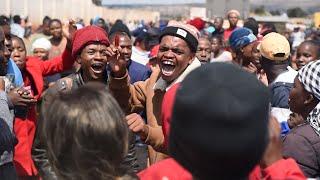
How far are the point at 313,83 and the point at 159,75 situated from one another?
1.30 m

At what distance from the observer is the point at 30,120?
5.13 meters

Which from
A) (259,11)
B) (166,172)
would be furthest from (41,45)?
(259,11)

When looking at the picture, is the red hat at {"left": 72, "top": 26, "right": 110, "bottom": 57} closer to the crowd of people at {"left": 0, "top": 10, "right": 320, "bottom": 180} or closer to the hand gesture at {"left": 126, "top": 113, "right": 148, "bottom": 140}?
the crowd of people at {"left": 0, "top": 10, "right": 320, "bottom": 180}

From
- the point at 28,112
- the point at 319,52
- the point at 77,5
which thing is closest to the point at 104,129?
the point at 28,112

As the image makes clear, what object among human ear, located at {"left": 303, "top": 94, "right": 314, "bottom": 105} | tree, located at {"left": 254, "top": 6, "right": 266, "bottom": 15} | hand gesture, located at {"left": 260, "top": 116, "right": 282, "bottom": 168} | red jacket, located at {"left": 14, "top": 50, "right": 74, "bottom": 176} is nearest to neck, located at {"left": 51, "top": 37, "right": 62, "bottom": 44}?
red jacket, located at {"left": 14, "top": 50, "right": 74, "bottom": 176}

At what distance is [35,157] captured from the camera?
371cm

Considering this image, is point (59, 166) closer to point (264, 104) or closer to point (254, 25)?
point (264, 104)

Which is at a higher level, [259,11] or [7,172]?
[7,172]

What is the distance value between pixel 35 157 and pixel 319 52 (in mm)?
3605

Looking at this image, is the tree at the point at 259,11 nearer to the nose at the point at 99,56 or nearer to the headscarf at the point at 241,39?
the headscarf at the point at 241,39

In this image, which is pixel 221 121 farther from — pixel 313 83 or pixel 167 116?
pixel 313 83

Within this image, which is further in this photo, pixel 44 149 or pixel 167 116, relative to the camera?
pixel 44 149

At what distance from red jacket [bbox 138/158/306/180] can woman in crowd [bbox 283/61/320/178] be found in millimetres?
809

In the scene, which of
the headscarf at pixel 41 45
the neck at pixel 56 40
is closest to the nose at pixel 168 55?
the headscarf at pixel 41 45
